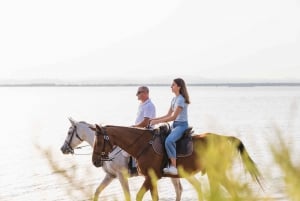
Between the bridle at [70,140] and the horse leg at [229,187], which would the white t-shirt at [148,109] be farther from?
the horse leg at [229,187]

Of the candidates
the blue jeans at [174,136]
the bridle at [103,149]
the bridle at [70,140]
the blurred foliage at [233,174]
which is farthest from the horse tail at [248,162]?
the bridle at [70,140]

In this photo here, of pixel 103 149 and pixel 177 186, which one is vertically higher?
pixel 103 149

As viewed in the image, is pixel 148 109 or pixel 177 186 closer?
pixel 148 109

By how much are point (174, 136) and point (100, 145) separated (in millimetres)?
1130

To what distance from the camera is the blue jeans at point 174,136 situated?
10273 mm

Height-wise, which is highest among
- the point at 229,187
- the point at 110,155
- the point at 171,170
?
the point at 229,187

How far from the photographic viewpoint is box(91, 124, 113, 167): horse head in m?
10.3

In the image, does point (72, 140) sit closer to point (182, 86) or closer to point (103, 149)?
point (103, 149)

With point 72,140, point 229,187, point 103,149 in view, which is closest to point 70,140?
point 72,140

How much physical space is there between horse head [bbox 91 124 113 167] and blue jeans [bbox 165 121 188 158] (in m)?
0.87

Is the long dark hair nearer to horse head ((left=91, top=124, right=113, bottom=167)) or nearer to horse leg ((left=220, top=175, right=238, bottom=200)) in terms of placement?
horse head ((left=91, top=124, right=113, bottom=167))

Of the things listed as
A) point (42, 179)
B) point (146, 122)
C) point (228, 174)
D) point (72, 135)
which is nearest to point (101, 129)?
point (146, 122)

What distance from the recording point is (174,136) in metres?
10.3

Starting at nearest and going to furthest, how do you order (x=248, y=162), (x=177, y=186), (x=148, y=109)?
(x=248, y=162) → (x=148, y=109) → (x=177, y=186)
